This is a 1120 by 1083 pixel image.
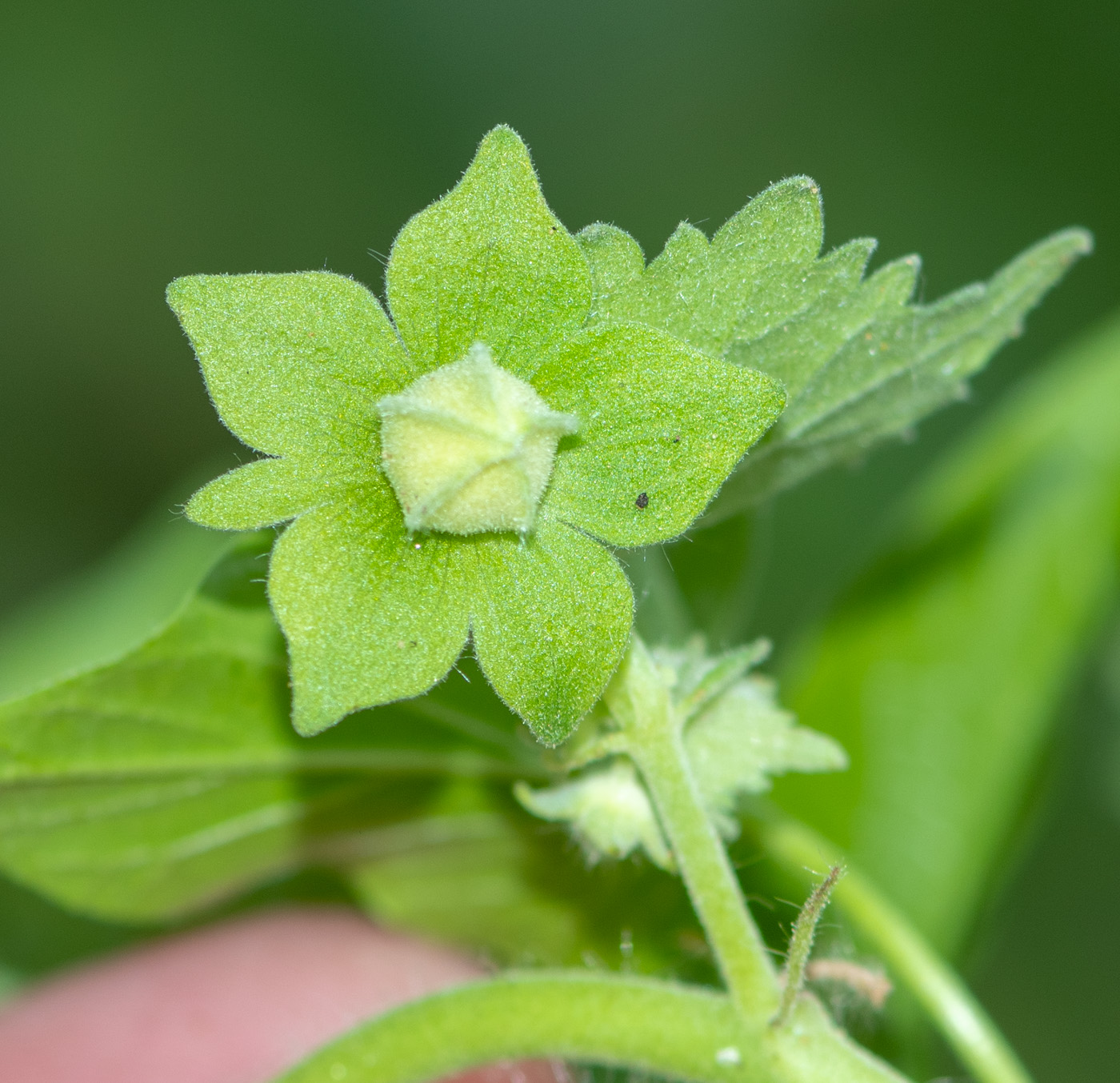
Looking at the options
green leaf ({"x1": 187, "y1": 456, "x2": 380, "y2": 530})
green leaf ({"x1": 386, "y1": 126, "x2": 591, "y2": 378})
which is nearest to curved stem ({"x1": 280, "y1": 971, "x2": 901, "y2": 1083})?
green leaf ({"x1": 187, "y1": 456, "x2": 380, "y2": 530})

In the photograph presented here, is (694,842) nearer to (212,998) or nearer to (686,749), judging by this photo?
(686,749)

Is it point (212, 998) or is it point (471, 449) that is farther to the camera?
point (212, 998)

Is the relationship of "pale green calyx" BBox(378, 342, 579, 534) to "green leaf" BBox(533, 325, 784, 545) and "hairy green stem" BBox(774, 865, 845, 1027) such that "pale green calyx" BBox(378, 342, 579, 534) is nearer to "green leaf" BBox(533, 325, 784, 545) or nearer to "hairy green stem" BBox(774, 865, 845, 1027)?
"green leaf" BBox(533, 325, 784, 545)

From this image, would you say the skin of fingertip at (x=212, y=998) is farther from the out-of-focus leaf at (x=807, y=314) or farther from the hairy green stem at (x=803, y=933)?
Answer: the out-of-focus leaf at (x=807, y=314)

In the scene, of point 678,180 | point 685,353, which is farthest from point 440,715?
point 678,180

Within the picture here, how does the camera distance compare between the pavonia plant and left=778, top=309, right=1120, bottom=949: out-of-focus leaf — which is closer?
the pavonia plant

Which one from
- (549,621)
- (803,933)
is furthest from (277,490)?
(803,933)
